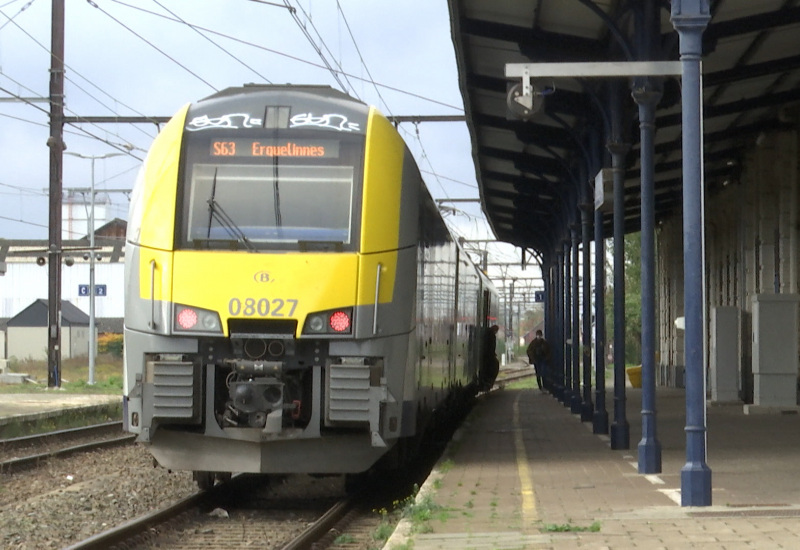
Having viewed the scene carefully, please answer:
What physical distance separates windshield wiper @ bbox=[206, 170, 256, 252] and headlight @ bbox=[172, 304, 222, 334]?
65 centimetres

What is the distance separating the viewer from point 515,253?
64.6 meters

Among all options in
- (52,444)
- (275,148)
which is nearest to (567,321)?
(52,444)

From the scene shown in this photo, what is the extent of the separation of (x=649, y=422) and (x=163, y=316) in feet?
14.9

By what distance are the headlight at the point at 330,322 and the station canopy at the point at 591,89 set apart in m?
2.36

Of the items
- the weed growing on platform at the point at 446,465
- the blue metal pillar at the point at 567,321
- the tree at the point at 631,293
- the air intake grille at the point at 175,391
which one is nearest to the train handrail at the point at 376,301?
the air intake grille at the point at 175,391

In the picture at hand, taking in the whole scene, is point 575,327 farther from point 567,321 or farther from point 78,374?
point 78,374

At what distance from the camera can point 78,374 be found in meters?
53.2

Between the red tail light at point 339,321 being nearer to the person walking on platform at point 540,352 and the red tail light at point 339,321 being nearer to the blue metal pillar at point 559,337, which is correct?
the blue metal pillar at point 559,337

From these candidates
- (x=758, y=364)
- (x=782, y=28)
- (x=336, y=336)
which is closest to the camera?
(x=336, y=336)

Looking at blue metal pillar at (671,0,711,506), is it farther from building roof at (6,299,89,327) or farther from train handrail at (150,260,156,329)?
building roof at (6,299,89,327)

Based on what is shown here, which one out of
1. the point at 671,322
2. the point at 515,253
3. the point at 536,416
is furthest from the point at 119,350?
the point at 536,416

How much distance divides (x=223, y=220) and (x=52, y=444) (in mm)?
8361

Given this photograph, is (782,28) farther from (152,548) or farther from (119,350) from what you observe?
(119,350)

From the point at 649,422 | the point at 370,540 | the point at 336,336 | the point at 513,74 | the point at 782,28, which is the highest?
the point at 782,28
